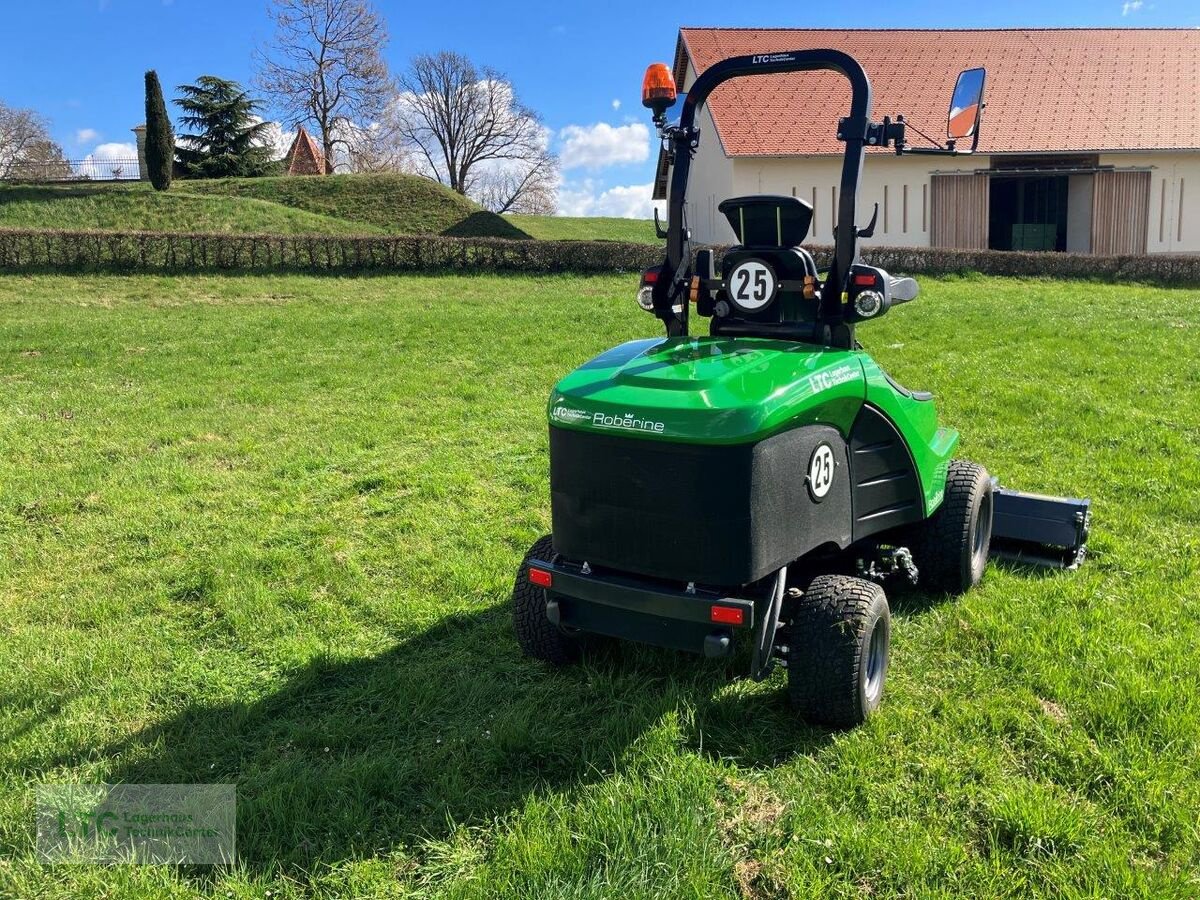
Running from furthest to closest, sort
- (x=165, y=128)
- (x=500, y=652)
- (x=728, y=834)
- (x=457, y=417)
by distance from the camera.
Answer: (x=165, y=128), (x=457, y=417), (x=500, y=652), (x=728, y=834)

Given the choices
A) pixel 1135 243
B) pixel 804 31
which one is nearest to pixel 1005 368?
pixel 1135 243

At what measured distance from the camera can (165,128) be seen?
100ft

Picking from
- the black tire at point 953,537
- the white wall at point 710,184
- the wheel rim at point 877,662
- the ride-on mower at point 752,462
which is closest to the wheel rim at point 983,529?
the black tire at point 953,537

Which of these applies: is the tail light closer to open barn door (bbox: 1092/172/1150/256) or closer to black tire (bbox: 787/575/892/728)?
black tire (bbox: 787/575/892/728)

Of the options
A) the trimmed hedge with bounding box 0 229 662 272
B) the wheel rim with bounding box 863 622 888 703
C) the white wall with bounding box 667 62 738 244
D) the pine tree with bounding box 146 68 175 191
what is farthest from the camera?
the pine tree with bounding box 146 68 175 191

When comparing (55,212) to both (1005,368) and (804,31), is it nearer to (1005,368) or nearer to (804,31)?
(804,31)

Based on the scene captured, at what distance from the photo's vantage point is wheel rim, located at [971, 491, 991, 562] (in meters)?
4.45

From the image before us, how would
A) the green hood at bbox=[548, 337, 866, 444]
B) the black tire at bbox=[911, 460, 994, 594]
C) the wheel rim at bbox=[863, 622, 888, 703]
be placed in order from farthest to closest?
the black tire at bbox=[911, 460, 994, 594], the wheel rim at bbox=[863, 622, 888, 703], the green hood at bbox=[548, 337, 866, 444]

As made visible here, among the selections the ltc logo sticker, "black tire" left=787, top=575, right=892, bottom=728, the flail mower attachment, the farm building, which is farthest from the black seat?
the farm building

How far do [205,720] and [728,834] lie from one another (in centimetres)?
209
